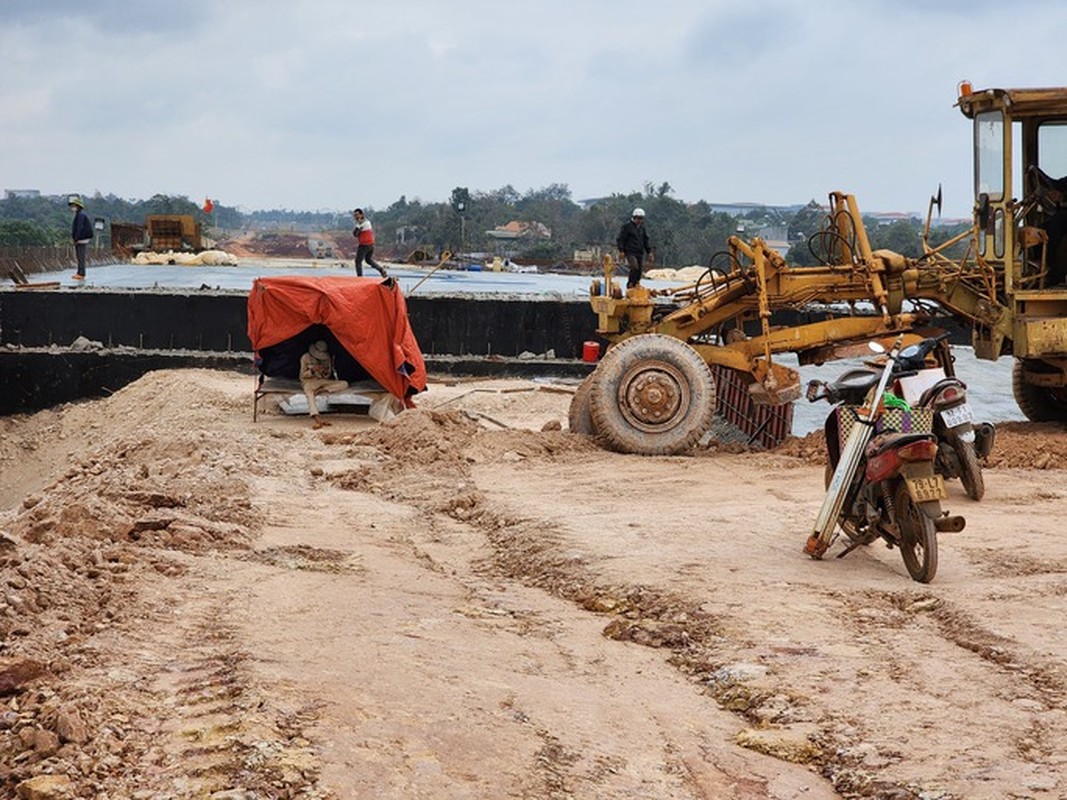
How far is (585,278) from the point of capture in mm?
40969

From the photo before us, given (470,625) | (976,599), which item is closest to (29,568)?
(470,625)

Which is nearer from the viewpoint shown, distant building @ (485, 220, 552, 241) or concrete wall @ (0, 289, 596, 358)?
concrete wall @ (0, 289, 596, 358)

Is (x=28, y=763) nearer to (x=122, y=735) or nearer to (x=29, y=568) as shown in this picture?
(x=122, y=735)

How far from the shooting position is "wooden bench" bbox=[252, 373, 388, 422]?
55.2ft

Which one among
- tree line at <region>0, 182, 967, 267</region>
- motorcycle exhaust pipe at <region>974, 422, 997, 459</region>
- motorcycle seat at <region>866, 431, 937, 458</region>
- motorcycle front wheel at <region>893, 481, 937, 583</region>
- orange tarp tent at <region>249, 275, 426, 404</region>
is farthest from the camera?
tree line at <region>0, 182, 967, 267</region>

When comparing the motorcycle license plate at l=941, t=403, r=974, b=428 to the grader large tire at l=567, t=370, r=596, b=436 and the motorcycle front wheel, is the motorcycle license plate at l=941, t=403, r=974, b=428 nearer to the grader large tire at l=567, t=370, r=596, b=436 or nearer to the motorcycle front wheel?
the motorcycle front wheel

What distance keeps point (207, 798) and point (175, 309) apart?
20.5m

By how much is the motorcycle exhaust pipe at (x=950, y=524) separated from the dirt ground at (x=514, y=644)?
31cm

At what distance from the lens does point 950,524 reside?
8.23 m

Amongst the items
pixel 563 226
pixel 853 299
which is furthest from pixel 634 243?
pixel 563 226

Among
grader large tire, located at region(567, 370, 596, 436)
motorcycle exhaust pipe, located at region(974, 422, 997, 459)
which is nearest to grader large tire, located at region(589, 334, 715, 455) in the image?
grader large tire, located at region(567, 370, 596, 436)

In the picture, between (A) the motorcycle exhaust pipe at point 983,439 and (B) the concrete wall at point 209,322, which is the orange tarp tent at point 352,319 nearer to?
(B) the concrete wall at point 209,322

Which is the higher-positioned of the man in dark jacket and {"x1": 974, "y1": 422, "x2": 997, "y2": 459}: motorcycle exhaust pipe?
the man in dark jacket

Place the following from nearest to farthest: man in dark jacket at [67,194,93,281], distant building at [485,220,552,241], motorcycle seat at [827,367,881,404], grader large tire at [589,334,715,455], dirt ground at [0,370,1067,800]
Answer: dirt ground at [0,370,1067,800] < motorcycle seat at [827,367,881,404] < grader large tire at [589,334,715,455] < man in dark jacket at [67,194,93,281] < distant building at [485,220,552,241]
